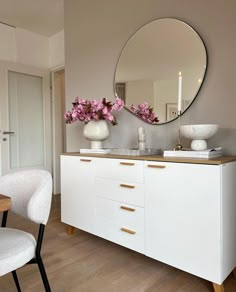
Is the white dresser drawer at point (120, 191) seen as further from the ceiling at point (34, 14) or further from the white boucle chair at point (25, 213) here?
the ceiling at point (34, 14)

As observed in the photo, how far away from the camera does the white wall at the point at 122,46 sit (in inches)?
69.1

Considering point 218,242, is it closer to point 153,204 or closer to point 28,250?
point 153,204

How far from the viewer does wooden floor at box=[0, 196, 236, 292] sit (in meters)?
1.56

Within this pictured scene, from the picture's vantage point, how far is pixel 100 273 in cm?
172

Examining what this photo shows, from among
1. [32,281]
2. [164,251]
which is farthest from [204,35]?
[32,281]

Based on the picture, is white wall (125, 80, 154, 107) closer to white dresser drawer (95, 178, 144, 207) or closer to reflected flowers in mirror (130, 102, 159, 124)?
reflected flowers in mirror (130, 102, 159, 124)

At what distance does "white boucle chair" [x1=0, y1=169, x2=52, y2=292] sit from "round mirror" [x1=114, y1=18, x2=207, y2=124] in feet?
3.99

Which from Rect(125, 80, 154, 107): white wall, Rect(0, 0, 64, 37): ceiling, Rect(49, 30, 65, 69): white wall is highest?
Rect(0, 0, 64, 37): ceiling

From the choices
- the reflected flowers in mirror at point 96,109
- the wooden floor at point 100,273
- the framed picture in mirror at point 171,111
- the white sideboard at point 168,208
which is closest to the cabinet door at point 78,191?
the white sideboard at point 168,208

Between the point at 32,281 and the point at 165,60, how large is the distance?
1.91 m

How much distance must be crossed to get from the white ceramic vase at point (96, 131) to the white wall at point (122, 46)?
24 centimetres

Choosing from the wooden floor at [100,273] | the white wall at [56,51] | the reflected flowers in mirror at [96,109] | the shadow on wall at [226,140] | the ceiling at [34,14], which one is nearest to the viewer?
the wooden floor at [100,273]

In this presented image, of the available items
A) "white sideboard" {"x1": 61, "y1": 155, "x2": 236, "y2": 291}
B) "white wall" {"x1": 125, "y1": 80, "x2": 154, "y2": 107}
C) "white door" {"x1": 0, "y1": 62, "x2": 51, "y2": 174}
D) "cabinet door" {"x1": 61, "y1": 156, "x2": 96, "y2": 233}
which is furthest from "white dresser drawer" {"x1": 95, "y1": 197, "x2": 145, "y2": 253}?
"white door" {"x1": 0, "y1": 62, "x2": 51, "y2": 174}

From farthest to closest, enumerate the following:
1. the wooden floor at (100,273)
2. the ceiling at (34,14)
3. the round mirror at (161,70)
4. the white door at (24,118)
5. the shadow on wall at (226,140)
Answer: the white door at (24,118) → the ceiling at (34,14) → the round mirror at (161,70) → the shadow on wall at (226,140) → the wooden floor at (100,273)
